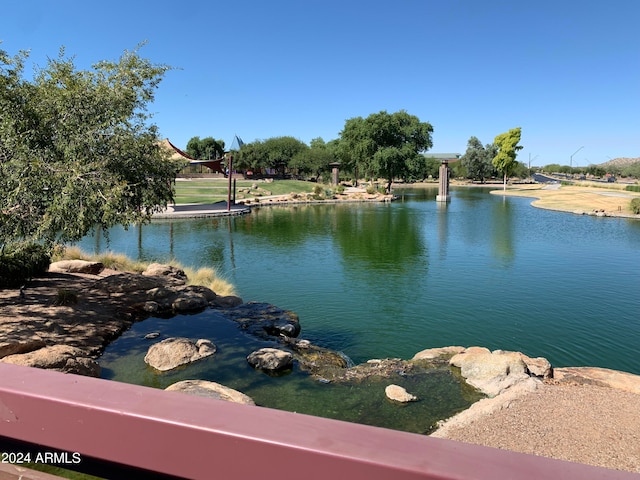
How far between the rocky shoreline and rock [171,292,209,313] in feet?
0.11

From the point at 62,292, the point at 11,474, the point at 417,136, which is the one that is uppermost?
the point at 417,136

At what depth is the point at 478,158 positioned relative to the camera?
93.0 metres

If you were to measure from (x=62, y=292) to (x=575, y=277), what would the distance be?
17740 mm

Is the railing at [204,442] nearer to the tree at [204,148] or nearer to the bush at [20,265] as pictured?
the bush at [20,265]

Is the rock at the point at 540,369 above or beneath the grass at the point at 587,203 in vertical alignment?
beneath

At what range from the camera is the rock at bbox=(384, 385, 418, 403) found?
7.62 metres

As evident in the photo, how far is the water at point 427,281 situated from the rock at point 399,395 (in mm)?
772

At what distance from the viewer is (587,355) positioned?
10.6 m

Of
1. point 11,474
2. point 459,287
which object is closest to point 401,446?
point 11,474

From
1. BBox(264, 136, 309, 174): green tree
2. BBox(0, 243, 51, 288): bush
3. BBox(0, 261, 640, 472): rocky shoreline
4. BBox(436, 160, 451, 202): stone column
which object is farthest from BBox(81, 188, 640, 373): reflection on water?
BBox(264, 136, 309, 174): green tree

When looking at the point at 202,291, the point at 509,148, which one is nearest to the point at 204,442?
the point at 202,291

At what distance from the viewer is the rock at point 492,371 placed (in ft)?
25.8

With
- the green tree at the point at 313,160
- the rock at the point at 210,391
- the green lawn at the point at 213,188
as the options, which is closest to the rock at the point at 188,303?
the rock at the point at 210,391

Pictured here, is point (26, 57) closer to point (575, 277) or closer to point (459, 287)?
point (459, 287)
